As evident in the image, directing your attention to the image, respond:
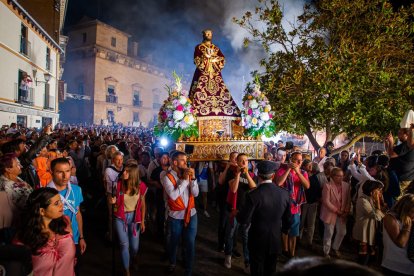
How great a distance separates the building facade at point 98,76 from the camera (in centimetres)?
4281

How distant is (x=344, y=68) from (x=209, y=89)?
426 centimetres

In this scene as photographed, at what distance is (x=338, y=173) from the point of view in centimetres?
606

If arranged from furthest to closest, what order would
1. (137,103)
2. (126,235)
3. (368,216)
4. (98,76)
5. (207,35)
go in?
(137,103) → (98,76) → (207,35) → (368,216) → (126,235)

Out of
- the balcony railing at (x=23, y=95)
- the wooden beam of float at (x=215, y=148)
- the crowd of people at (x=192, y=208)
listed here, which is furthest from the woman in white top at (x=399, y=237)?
A: the balcony railing at (x=23, y=95)

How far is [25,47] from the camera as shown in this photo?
20.3 meters

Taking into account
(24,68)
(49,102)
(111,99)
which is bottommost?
(49,102)

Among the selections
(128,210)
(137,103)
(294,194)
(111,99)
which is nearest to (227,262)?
(294,194)

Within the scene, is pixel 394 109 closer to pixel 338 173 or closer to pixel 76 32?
pixel 338 173

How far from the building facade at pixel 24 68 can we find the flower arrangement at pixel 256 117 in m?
16.0

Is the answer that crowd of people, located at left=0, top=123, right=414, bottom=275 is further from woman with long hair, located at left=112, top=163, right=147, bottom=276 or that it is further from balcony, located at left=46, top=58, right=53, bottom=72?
balcony, located at left=46, top=58, right=53, bottom=72

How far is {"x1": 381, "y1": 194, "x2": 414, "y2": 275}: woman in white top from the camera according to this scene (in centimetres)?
351

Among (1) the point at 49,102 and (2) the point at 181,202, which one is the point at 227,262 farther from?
(1) the point at 49,102

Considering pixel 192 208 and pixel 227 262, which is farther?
pixel 227 262

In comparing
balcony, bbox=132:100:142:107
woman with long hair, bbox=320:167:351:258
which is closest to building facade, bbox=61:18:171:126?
balcony, bbox=132:100:142:107
